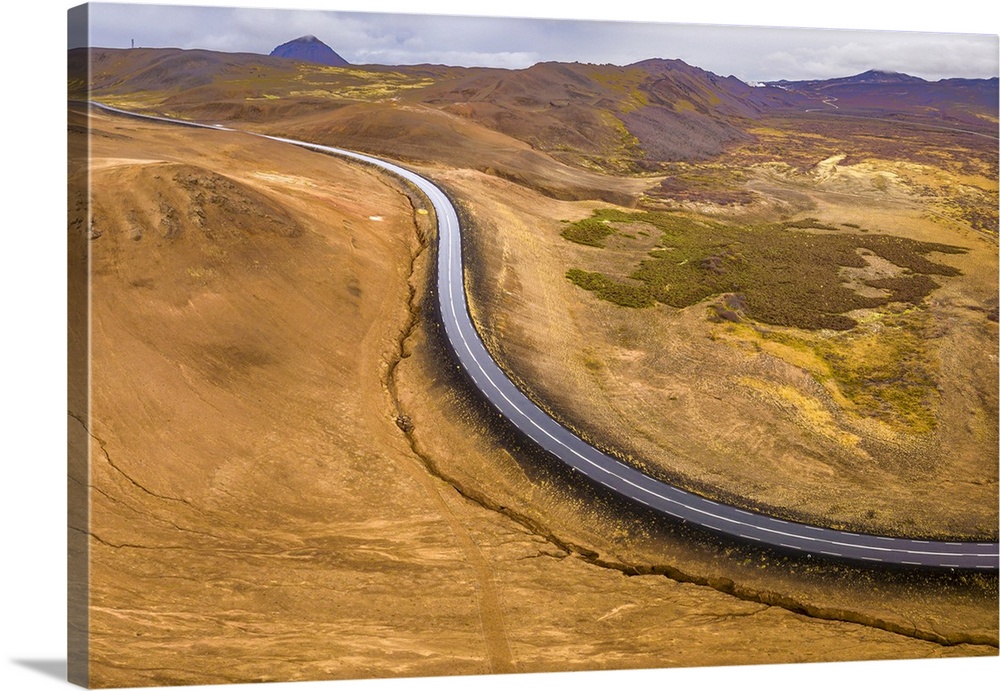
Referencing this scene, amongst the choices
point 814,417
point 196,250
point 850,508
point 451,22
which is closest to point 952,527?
point 850,508

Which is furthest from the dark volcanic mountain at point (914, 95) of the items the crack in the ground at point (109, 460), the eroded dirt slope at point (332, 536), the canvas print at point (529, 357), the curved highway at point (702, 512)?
the crack in the ground at point (109, 460)

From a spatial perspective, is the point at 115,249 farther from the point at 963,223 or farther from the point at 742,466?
the point at 963,223

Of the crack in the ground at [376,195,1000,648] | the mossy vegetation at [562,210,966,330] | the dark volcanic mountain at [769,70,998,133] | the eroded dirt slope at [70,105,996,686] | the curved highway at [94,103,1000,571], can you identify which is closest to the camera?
the eroded dirt slope at [70,105,996,686]

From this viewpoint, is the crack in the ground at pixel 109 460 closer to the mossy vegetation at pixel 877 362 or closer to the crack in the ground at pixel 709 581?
the crack in the ground at pixel 709 581

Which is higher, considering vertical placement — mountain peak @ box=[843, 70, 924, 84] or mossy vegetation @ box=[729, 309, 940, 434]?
mountain peak @ box=[843, 70, 924, 84]

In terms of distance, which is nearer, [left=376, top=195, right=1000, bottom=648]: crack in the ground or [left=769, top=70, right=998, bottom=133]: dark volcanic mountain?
[left=376, top=195, right=1000, bottom=648]: crack in the ground

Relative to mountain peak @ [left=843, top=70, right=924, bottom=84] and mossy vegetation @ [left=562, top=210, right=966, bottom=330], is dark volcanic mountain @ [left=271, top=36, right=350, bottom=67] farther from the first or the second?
mountain peak @ [left=843, top=70, right=924, bottom=84]

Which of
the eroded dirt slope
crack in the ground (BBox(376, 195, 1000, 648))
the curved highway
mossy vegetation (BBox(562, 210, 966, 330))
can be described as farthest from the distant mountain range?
crack in the ground (BBox(376, 195, 1000, 648))
